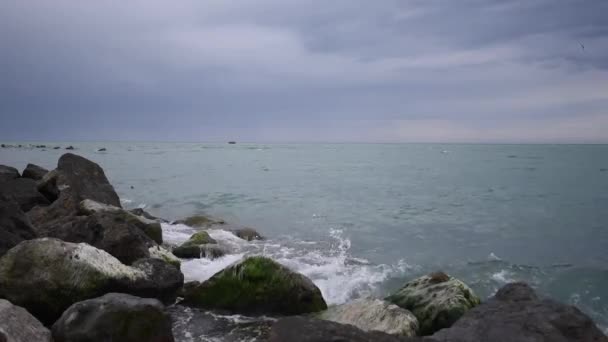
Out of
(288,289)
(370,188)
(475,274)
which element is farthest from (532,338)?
(370,188)

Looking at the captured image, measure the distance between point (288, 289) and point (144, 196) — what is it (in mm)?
27094

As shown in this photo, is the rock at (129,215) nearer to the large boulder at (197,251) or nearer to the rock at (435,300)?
the large boulder at (197,251)

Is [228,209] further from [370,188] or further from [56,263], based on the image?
[56,263]

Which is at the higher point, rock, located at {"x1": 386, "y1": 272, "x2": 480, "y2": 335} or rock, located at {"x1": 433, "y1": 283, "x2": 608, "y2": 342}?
rock, located at {"x1": 433, "y1": 283, "x2": 608, "y2": 342}

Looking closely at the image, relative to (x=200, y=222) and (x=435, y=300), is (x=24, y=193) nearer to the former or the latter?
(x=200, y=222)

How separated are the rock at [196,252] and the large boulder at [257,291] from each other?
14.5ft

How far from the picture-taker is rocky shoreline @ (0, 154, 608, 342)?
5637 mm

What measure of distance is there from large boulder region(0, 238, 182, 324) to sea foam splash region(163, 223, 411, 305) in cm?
365

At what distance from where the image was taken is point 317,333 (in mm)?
4309

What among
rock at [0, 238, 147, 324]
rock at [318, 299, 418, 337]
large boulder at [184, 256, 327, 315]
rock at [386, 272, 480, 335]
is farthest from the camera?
large boulder at [184, 256, 327, 315]

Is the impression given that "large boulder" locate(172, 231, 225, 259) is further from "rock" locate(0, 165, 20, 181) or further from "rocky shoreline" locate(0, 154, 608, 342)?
"rock" locate(0, 165, 20, 181)

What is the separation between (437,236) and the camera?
19312 millimetres

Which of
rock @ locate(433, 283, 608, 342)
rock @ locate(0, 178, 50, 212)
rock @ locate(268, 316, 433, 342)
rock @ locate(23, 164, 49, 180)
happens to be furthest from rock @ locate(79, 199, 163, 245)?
rock @ locate(433, 283, 608, 342)

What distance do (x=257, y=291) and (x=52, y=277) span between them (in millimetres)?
3555
